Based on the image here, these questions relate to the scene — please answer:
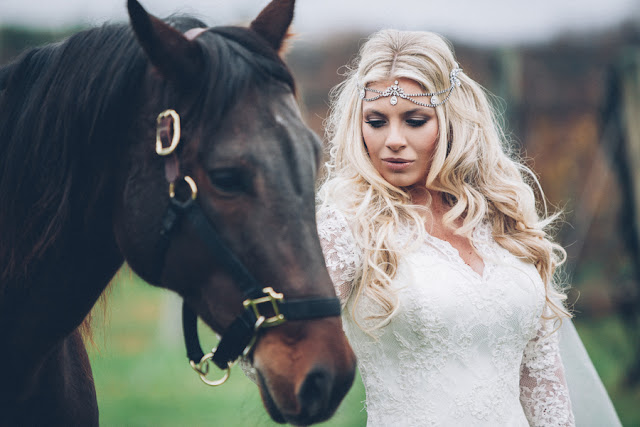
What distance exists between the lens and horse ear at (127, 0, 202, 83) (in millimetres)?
1573

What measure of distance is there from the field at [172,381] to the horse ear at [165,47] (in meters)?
2.54

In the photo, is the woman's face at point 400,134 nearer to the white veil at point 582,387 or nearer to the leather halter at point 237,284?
the leather halter at point 237,284

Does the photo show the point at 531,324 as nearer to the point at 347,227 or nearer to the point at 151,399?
the point at 347,227

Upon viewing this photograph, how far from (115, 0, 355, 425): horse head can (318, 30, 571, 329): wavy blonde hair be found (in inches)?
28.5

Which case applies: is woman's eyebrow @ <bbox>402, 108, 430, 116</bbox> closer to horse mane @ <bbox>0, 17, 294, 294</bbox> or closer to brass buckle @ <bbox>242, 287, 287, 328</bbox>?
horse mane @ <bbox>0, 17, 294, 294</bbox>

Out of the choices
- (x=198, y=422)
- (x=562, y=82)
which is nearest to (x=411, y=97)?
(x=198, y=422)

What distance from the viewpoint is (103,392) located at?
6398 mm

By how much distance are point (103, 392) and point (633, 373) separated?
576cm

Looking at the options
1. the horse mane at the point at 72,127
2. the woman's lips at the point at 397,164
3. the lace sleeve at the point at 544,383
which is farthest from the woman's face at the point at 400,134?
the lace sleeve at the point at 544,383

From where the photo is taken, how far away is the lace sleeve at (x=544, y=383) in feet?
7.97

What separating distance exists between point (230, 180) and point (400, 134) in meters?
0.97

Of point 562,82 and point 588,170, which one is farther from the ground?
point 562,82

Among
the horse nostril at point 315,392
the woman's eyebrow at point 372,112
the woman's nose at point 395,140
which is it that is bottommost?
the horse nostril at point 315,392

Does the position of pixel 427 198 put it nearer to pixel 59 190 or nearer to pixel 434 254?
pixel 434 254
